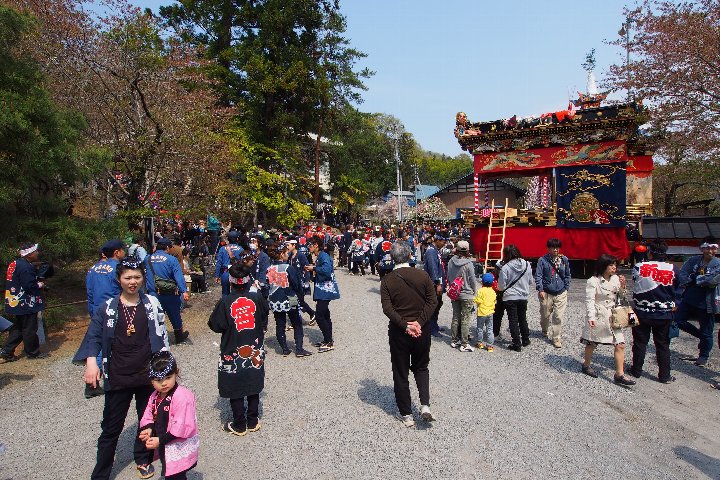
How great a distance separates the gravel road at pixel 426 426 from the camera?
376 centimetres

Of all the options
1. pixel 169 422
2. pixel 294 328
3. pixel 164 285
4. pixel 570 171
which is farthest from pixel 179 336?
pixel 570 171

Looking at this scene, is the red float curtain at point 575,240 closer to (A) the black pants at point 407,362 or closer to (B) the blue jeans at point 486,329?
(B) the blue jeans at point 486,329

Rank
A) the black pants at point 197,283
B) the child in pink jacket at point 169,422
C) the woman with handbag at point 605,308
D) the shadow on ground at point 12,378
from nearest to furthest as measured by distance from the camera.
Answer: the child in pink jacket at point 169,422
the woman with handbag at point 605,308
the shadow on ground at point 12,378
the black pants at point 197,283

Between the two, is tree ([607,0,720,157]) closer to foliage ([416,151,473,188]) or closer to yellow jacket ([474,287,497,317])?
yellow jacket ([474,287,497,317])

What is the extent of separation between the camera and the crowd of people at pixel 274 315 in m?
3.37

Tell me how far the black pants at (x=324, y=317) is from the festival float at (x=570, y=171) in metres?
8.30

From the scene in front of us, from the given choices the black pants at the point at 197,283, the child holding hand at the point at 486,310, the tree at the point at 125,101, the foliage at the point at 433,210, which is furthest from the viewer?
the foliage at the point at 433,210

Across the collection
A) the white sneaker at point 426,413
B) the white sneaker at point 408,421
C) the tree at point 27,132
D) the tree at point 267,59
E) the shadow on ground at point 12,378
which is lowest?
the shadow on ground at point 12,378

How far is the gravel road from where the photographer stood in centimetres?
376

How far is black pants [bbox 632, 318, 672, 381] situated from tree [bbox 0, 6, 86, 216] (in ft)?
29.6

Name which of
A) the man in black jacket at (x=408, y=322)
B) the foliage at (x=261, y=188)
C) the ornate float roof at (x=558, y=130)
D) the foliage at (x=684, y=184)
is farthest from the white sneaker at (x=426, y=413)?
the foliage at (x=684, y=184)

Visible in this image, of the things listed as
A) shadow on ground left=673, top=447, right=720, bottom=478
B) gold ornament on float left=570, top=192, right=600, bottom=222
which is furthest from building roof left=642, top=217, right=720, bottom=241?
shadow on ground left=673, top=447, right=720, bottom=478

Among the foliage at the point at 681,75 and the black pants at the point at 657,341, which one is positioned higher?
the foliage at the point at 681,75

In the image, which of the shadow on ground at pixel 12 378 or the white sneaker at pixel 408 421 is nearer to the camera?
the white sneaker at pixel 408 421
